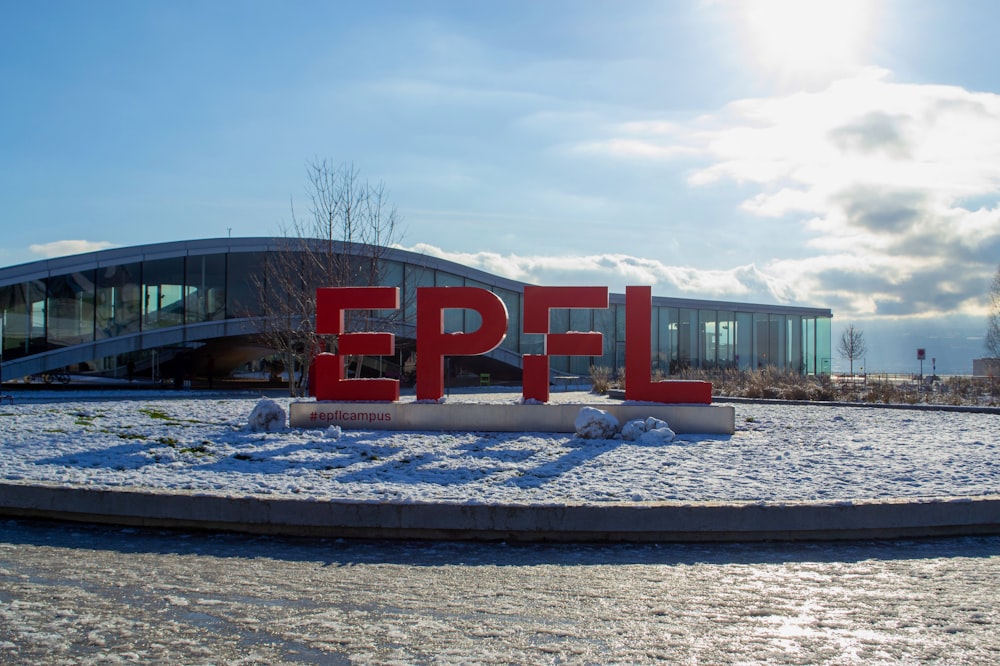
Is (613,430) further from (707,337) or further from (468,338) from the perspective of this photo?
(707,337)

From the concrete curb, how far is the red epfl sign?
807 cm

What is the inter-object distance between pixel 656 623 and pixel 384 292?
12.1 metres

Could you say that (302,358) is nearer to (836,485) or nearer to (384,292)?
(384,292)

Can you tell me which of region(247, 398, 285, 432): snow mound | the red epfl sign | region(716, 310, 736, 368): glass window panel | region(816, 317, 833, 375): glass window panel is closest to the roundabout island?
region(247, 398, 285, 432): snow mound

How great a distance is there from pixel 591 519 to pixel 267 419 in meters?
7.83

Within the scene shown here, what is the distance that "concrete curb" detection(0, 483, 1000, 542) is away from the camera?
7.99 m

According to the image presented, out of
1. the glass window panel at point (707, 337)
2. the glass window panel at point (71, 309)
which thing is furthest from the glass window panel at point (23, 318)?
the glass window panel at point (707, 337)

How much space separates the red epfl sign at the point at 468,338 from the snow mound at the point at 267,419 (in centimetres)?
241

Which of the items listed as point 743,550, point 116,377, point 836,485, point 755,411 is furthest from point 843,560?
point 116,377

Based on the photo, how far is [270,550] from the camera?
7.66 meters

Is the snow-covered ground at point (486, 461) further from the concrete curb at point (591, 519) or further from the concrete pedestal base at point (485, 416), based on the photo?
the concrete pedestal base at point (485, 416)

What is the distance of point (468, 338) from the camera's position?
661 inches

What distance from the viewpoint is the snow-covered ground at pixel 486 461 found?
9.43 metres

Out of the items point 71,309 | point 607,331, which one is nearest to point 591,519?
point 71,309
